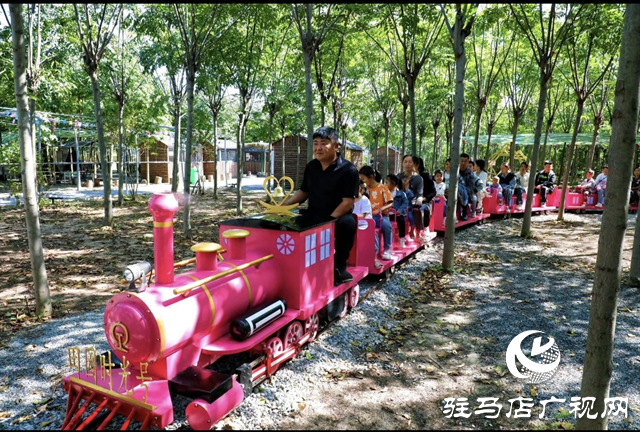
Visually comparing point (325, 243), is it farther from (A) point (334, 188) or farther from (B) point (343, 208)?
(A) point (334, 188)

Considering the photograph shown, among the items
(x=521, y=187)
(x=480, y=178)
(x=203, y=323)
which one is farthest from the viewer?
(x=521, y=187)

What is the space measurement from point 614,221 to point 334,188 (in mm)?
3009

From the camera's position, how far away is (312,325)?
4.90 meters

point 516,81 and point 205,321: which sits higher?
point 516,81

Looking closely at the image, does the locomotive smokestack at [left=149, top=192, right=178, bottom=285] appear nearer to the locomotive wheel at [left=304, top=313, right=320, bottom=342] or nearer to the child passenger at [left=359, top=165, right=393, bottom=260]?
the locomotive wheel at [left=304, top=313, right=320, bottom=342]

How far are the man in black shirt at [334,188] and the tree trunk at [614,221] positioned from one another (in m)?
2.72

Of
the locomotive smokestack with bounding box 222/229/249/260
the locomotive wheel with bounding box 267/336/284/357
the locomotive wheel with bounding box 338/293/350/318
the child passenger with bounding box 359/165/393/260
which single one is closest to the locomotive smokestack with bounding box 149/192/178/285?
the locomotive smokestack with bounding box 222/229/249/260

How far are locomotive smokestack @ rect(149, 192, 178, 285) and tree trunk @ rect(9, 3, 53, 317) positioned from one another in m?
2.86

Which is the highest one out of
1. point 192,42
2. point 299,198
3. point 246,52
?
point 246,52

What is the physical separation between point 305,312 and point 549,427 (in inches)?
93.4

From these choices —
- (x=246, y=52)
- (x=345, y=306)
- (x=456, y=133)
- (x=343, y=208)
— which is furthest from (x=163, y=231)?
(x=246, y=52)

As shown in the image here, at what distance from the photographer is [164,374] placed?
3.45 meters

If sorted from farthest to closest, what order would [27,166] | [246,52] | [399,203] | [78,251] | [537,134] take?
[246,52] → [537,134] → [78,251] → [399,203] → [27,166]

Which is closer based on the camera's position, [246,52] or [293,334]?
[293,334]
